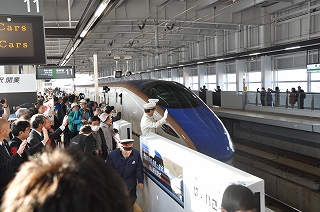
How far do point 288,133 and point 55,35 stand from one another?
33.8ft

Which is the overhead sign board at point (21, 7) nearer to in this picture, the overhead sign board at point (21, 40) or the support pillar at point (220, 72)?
the overhead sign board at point (21, 40)

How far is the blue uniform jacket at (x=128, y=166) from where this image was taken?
470cm

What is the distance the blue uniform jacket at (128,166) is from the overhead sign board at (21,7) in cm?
323

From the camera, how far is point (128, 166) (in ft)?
15.5

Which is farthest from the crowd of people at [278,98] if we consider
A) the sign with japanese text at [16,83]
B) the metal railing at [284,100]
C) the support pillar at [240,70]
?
the sign with japanese text at [16,83]

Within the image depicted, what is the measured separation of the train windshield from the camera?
9.52m

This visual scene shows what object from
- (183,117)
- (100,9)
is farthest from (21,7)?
(183,117)

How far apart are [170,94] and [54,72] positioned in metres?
9.47

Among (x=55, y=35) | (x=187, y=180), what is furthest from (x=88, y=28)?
(x=187, y=180)

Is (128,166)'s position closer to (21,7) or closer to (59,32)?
(21,7)

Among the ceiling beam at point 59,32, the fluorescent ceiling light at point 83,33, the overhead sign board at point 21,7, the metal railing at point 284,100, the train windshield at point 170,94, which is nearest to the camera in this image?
the overhead sign board at point 21,7

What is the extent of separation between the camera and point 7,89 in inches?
384

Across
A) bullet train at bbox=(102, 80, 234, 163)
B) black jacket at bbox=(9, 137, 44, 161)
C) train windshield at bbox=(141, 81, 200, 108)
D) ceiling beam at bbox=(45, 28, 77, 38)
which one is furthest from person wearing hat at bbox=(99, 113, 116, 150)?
ceiling beam at bbox=(45, 28, 77, 38)

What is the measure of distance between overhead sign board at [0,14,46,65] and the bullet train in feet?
12.3
